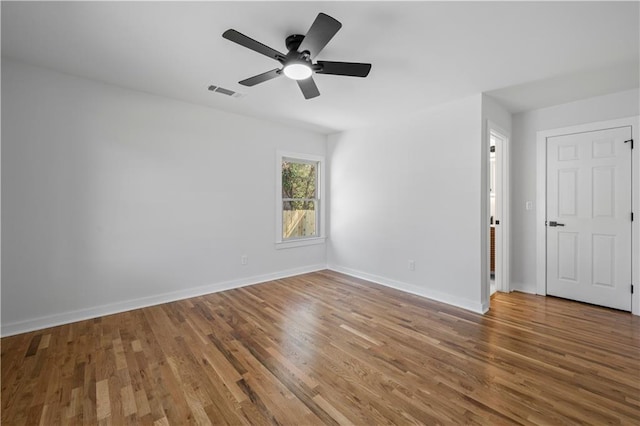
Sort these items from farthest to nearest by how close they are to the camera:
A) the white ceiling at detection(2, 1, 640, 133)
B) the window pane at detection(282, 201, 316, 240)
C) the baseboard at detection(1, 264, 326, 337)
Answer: the window pane at detection(282, 201, 316, 240)
the baseboard at detection(1, 264, 326, 337)
the white ceiling at detection(2, 1, 640, 133)

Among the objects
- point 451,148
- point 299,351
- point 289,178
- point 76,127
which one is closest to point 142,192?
point 76,127

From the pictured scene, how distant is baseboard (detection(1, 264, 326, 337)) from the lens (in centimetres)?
268

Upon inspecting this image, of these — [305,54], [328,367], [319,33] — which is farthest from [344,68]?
[328,367]

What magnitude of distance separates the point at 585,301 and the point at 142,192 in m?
5.76

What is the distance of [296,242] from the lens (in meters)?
4.90

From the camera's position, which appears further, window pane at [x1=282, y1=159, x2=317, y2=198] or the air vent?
window pane at [x1=282, y1=159, x2=317, y2=198]

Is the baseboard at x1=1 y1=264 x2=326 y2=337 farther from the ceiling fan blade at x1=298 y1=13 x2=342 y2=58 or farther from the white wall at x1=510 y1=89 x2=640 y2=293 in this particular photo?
the white wall at x1=510 y1=89 x2=640 y2=293

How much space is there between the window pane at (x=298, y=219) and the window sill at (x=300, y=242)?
114 mm

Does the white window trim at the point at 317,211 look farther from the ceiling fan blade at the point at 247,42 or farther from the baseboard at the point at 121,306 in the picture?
the ceiling fan blade at the point at 247,42

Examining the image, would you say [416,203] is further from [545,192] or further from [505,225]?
[545,192]

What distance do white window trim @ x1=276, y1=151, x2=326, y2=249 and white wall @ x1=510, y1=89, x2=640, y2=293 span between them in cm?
309

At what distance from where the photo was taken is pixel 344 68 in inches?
84.2

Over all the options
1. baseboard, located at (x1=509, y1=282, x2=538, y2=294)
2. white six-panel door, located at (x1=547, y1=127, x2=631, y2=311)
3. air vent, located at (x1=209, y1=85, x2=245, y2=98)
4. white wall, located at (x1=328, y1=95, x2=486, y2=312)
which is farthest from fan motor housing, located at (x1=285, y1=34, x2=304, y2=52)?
baseboard, located at (x1=509, y1=282, x2=538, y2=294)

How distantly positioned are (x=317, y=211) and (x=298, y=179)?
29.1 inches
